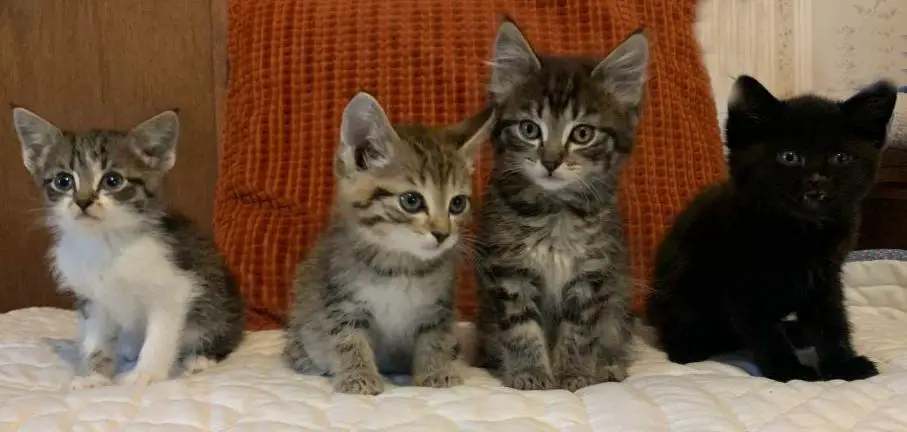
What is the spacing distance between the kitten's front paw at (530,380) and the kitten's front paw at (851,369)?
1.36ft

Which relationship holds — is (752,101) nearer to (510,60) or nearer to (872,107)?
(872,107)

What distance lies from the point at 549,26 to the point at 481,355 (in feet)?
2.25

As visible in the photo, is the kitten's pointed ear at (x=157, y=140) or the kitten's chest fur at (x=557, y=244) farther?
the kitten's pointed ear at (x=157, y=140)

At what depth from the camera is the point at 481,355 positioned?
53.8 inches

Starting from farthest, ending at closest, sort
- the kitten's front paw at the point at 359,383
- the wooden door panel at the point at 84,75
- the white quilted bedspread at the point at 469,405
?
1. the wooden door panel at the point at 84,75
2. the kitten's front paw at the point at 359,383
3. the white quilted bedspread at the point at 469,405

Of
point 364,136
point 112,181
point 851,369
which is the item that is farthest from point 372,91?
point 851,369

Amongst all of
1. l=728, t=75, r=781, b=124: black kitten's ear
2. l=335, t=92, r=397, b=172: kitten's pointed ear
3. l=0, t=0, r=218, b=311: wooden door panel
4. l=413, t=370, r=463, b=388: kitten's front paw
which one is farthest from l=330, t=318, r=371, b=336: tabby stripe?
l=0, t=0, r=218, b=311: wooden door panel

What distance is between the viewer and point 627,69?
4.19ft

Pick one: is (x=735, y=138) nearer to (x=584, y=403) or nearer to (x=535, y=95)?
(x=535, y=95)

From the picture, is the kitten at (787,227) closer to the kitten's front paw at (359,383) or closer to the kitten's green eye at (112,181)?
the kitten's front paw at (359,383)

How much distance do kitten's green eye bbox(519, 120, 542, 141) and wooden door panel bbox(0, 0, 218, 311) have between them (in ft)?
3.69

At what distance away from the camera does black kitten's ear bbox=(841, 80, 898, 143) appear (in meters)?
1.25

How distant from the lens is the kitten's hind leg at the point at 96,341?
132 centimetres

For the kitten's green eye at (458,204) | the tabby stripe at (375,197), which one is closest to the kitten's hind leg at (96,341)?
the tabby stripe at (375,197)
